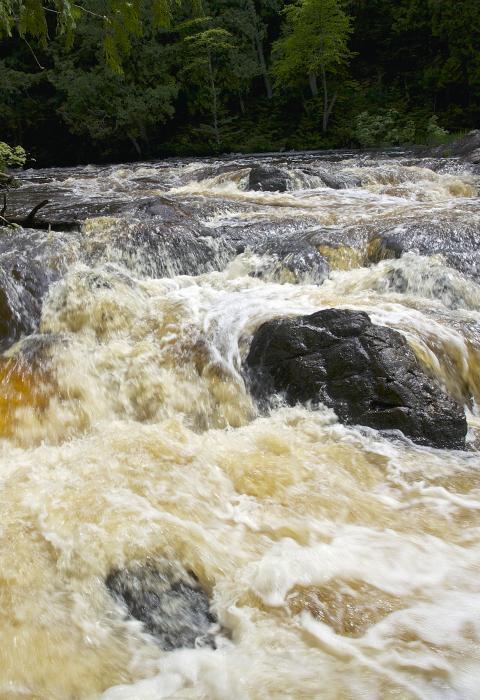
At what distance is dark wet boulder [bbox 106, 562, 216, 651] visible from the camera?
2100 mm

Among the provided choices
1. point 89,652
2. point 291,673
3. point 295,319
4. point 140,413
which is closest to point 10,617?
point 89,652

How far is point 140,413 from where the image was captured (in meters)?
4.20

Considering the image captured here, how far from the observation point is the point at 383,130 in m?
17.2

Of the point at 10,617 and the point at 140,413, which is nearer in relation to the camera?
the point at 10,617

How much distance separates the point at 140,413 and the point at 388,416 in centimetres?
200

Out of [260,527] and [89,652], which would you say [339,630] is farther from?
[89,652]

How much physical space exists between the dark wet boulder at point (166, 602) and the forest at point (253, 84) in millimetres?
17365

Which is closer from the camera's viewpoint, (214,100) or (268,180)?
(268,180)

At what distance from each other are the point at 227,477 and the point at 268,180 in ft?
26.7

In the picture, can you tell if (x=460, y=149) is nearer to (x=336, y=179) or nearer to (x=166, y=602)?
(x=336, y=179)

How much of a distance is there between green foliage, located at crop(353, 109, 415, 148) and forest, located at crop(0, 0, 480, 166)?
4 centimetres

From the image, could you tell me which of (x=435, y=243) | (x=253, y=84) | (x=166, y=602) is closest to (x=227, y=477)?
(x=166, y=602)

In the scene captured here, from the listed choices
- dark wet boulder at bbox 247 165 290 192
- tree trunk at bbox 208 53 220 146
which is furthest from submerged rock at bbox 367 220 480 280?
tree trunk at bbox 208 53 220 146

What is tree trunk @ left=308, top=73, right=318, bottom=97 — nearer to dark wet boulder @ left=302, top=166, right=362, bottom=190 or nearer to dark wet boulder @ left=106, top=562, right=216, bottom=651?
dark wet boulder @ left=302, top=166, right=362, bottom=190
